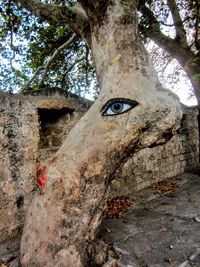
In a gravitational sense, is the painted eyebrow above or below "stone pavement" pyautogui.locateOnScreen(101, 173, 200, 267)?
above

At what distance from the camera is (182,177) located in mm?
6629

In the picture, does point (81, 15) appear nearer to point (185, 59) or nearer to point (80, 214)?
point (80, 214)

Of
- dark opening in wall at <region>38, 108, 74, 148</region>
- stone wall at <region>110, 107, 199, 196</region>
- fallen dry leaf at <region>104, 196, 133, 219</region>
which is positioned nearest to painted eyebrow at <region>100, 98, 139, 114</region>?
dark opening in wall at <region>38, 108, 74, 148</region>

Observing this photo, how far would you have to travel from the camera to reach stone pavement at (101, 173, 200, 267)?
2.55m

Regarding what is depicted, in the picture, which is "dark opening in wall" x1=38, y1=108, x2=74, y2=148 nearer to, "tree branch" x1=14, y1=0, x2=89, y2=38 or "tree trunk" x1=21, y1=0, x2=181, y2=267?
"tree branch" x1=14, y1=0, x2=89, y2=38

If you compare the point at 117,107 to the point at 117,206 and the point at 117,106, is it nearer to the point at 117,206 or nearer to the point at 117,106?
the point at 117,106

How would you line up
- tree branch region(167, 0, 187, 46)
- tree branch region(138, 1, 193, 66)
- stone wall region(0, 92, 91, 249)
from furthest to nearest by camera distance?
tree branch region(167, 0, 187, 46) → tree branch region(138, 1, 193, 66) → stone wall region(0, 92, 91, 249)

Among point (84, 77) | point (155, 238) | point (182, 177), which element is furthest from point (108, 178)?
point (84, 77)

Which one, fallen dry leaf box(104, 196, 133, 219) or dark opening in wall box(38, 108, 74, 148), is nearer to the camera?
fallen dry leaf box(104, 196, 133, 219)

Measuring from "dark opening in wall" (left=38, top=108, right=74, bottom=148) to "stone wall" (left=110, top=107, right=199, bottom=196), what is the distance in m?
1.38

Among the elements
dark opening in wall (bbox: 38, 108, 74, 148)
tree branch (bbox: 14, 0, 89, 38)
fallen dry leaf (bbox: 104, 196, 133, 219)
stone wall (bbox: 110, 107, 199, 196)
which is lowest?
fallen dry leaf (bbox: 104, 196, 133, 219)

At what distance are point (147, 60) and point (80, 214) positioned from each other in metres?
1.95

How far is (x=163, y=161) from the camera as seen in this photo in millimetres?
6414

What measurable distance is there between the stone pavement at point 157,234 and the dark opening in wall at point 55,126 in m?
1.60
